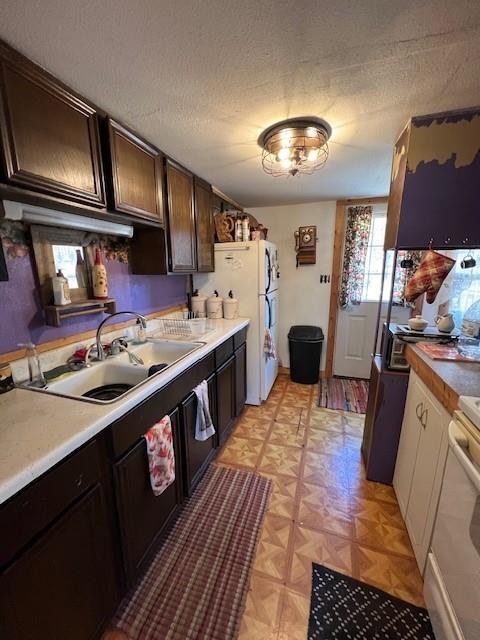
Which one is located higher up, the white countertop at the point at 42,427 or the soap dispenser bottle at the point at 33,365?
the soap dispenser bottle at the point at 33,365

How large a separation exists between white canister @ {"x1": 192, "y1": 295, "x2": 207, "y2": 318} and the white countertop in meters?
1.40

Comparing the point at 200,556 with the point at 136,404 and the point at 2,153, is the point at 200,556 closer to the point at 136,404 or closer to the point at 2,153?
the point at 136,404

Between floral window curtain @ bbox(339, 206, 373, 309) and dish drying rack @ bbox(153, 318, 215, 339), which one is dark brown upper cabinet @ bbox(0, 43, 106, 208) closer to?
dish drying rack @ bbox(153, 318, 215, 339)

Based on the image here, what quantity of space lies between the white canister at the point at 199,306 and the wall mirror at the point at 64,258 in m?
1.11

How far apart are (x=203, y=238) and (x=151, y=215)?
2.47 feet

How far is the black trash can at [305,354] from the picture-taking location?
313cm

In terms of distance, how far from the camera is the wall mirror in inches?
50.8

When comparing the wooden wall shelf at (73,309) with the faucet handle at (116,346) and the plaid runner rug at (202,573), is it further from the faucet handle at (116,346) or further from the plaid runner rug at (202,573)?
the plaid runner rug at (202,573)

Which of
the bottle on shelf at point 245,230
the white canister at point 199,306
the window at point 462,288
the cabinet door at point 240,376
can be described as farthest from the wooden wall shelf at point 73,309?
the window at point 462,288

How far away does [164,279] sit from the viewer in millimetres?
2291

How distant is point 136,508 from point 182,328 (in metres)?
1.22

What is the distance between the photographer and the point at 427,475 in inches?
47.1

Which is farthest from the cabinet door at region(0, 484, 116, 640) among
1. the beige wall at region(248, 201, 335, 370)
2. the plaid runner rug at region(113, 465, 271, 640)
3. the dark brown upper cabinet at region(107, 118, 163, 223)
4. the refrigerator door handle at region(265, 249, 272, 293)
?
the beige wall at region(248, 201, 335, 370)

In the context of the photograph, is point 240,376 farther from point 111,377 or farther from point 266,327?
point 111,377
